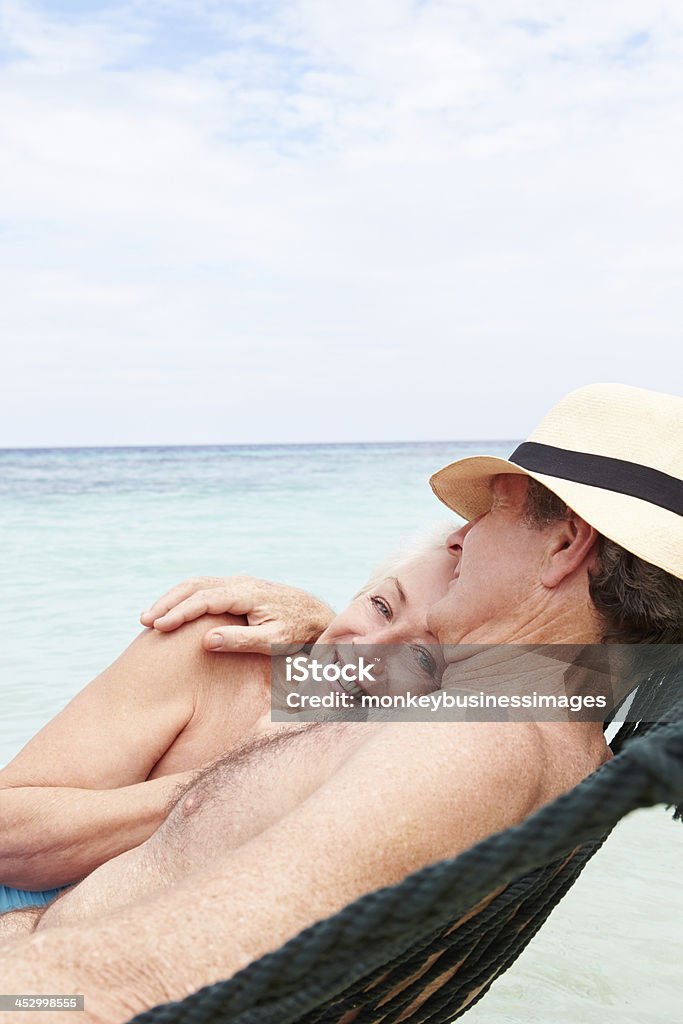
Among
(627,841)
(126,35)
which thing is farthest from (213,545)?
(126,35)

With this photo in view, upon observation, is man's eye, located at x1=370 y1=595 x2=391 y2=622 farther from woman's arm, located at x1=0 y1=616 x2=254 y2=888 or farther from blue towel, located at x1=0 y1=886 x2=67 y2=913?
blue towel, located at x1=0 y1=886 x2=67 y2=913

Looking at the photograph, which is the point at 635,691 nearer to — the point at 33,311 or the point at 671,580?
the point at 671,580

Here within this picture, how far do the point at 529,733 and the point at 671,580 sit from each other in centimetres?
43

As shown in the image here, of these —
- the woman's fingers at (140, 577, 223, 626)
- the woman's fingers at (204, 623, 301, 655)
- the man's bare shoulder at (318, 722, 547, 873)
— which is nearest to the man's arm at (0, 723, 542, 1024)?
the man's bare shoulder at (318, 722, 547, 873)

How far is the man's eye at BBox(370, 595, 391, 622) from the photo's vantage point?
205 cm

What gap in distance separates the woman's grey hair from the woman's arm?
35 centimetres

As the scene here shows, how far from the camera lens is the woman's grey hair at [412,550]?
6.99 feet

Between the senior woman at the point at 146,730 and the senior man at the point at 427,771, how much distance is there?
0.08 metres

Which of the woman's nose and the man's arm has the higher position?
the woman's nose

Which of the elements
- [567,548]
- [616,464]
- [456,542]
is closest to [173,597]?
[456,542]

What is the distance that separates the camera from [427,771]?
4.24ft

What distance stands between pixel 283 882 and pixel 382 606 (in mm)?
918

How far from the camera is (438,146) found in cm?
2462

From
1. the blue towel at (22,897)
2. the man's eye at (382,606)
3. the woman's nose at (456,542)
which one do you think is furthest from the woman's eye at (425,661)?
the blue towel at (22,897)
